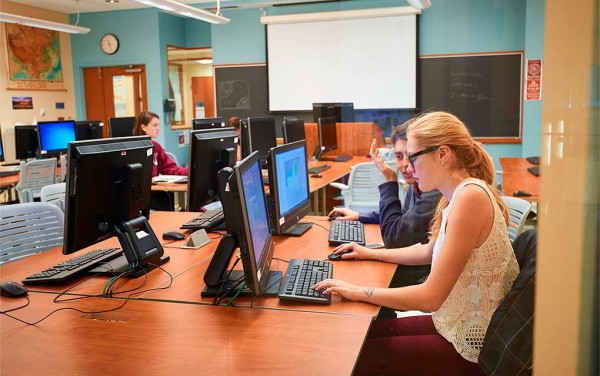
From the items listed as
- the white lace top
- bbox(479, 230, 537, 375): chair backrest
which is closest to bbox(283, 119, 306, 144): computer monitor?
the white lace top

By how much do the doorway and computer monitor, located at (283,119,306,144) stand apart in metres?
4.71

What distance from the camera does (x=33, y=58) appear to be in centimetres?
871

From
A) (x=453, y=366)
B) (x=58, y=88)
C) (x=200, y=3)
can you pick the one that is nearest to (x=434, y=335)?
(x=453, y=366)

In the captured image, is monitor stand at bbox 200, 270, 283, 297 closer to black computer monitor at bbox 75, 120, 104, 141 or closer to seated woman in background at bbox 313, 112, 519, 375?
seated woman in background at bbox 313, 112, 519, 375

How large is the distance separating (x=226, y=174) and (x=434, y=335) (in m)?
0.89

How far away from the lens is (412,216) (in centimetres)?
230

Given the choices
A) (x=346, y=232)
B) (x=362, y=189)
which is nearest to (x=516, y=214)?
(x=346, y=232)

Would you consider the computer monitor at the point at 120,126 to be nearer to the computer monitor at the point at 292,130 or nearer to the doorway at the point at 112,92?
the computer monitor at the point at 292,130

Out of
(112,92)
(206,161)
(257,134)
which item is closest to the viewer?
Answer: (206,161)

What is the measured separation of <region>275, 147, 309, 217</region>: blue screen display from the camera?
2494 mm

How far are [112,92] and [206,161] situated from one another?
301 inches

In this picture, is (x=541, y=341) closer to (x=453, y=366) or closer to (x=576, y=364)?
(x=576, y=364)

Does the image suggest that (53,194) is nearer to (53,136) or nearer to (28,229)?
(28,229)

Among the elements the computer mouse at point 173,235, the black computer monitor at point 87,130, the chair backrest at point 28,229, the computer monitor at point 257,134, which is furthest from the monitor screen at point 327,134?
the chair backrest at point 28,229
